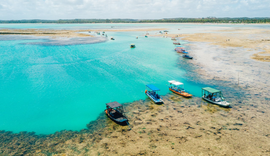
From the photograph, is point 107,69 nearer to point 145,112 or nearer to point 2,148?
point 145,112

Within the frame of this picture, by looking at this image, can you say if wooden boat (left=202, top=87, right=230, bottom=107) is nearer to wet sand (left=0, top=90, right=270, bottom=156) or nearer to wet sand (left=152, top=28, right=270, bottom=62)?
wet sand (left=0, top=90, right=270, bottom=156)

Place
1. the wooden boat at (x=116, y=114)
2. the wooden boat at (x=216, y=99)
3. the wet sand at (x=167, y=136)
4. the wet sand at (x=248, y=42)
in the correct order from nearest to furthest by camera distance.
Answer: the wet sand at (x=167, y=136) → the wooden boat at (x=116, y=114) → the wooden boat at (x=216, y=99) → the wet sand at (x=248, y=42)

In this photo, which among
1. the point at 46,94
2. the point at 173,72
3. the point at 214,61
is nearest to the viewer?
the point at 46,94

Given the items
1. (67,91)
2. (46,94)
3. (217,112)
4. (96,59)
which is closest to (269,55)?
(217,112)

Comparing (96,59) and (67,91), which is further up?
(96,59)

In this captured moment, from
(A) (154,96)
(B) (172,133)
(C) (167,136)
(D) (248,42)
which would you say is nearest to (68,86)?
(A) (154,96)

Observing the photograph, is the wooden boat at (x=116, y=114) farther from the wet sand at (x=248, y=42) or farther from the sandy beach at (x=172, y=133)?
the wet sand at (x=248, y=42)

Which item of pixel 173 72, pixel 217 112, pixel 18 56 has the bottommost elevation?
pixel 217 112

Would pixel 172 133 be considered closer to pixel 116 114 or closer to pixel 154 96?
pixel 116 114

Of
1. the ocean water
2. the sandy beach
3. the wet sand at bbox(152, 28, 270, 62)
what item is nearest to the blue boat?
the sandy beach

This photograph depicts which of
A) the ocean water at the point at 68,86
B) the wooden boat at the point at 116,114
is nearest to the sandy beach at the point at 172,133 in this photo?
the wooden boat at the point at 116,114
